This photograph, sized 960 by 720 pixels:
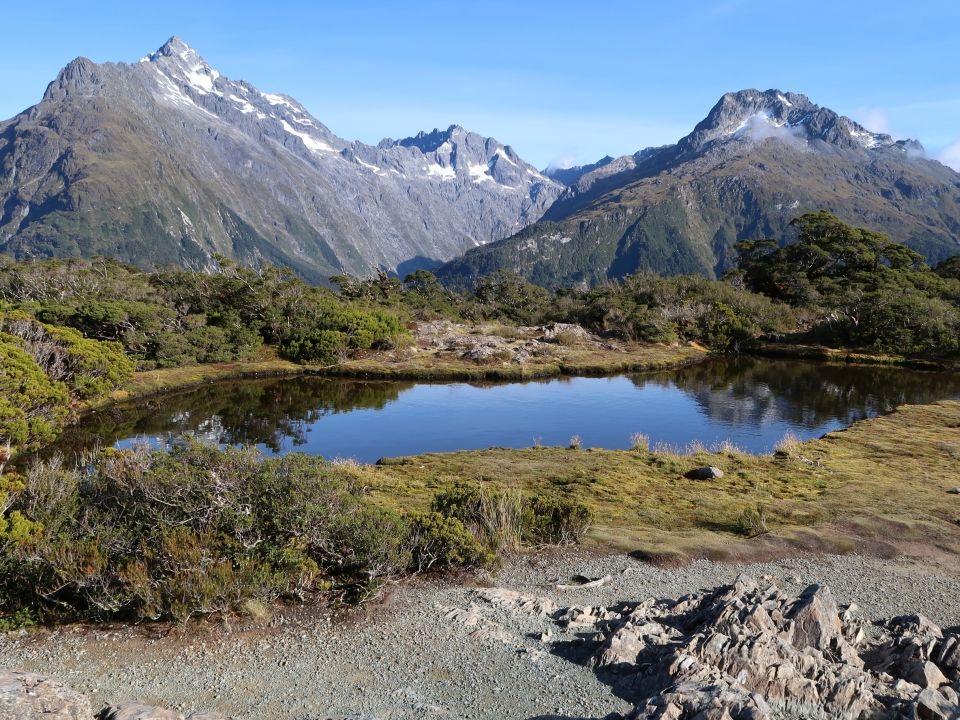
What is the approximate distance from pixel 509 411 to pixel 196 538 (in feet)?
134

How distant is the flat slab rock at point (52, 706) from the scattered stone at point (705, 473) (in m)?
25.3

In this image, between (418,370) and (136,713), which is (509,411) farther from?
(136,713)

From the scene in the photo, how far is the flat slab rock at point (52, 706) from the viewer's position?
10.4 metres

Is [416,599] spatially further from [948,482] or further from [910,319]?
[910,319]

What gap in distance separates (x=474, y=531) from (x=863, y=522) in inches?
591

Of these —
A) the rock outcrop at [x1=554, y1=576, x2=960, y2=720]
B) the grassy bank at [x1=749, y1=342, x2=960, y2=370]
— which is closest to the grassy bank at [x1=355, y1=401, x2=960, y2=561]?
the rock outcrop at [x1=554, y1=576, x2=960, y2=720]

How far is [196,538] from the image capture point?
1627 cm

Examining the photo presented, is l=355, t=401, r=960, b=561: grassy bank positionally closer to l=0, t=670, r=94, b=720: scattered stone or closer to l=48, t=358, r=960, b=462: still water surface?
l=48, t=358, r=960, b=462: still water surface

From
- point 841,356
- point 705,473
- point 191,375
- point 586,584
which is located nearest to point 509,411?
point 705,473

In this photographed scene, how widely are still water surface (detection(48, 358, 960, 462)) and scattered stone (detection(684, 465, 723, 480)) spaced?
1277 cm

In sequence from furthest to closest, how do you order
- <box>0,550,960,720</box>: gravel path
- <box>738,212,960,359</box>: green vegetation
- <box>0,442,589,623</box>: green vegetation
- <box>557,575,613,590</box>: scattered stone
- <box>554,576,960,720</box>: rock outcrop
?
1. <box>738,212,960,359</box>: green vegetation
2. <box>557,575,613,590</box>: scattered stone
3. <box>0,442,589,623</box>: green vegetation
4. <box>0,550,960,720</box>: gravel path
5. <box>554,576,960,720</box>: rock outcrop

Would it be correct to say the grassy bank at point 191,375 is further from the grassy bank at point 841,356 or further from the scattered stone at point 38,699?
the grassy bank at point 841,356

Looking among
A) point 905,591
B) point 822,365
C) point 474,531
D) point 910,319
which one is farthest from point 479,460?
point 910,319

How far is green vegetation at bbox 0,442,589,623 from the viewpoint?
48.9 feet
